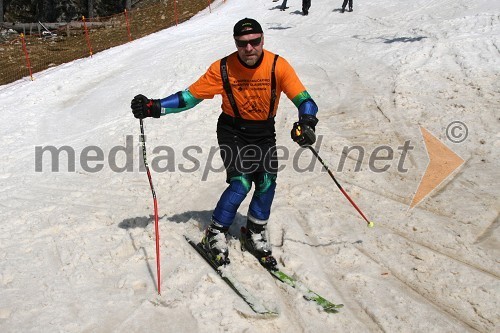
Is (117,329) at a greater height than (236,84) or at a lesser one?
lesser

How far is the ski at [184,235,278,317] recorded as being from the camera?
13.4 ft

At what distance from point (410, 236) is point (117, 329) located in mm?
3404

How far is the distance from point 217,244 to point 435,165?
164 inches

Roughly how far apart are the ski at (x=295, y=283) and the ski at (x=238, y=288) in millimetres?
407

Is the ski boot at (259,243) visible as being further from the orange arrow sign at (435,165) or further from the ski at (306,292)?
the orange arrow sign at (435,165)

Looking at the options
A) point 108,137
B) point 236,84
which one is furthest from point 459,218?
point 108,137

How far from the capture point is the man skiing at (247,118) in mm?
4531

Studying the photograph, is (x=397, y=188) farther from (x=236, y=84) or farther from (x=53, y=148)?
(x=53, y=148)

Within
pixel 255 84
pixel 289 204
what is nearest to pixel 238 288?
pixel 255 84

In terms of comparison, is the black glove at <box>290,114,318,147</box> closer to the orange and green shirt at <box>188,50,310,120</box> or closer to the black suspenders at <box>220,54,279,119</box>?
the orange and green shirt at <box>188,50,310,120</box>

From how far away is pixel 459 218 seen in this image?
582 centimetres

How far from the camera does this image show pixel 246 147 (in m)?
4.76
